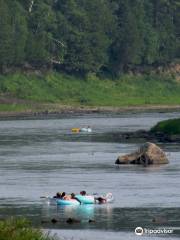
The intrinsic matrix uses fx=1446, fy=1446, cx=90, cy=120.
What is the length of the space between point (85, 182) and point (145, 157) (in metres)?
12.4

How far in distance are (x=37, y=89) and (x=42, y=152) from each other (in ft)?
281

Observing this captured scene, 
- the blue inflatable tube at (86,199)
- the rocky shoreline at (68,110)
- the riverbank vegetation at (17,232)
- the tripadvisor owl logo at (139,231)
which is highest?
the rocky shoreline at (68,110)

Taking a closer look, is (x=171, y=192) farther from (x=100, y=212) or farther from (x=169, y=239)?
(x=169, y=239)

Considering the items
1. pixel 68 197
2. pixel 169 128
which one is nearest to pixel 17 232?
pixel 68 197

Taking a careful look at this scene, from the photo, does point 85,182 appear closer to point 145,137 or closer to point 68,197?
point 68,197

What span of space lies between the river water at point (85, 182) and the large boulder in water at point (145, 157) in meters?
0.79

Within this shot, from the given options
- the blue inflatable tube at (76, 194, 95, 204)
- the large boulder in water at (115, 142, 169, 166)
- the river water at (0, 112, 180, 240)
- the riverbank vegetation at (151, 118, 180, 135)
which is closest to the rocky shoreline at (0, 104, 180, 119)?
the river water at (0, 112, 180, 240)

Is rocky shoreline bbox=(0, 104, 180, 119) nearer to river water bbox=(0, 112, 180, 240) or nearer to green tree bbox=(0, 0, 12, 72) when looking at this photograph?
green tree bbox=(0, 0, 12, 72)

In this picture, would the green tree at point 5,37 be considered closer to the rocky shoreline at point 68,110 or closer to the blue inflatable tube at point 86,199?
the rocky shoreline at point 68,110

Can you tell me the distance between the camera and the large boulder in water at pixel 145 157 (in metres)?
97.6

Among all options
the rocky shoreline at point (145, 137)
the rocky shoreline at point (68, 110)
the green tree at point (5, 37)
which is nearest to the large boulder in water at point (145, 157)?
the rocky shoreline at point (145, 137)

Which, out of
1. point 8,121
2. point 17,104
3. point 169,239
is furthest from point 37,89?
point 169,239

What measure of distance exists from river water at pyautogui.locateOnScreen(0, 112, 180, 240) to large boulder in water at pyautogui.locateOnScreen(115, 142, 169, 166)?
0.79m

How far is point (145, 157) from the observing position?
97875 mm
